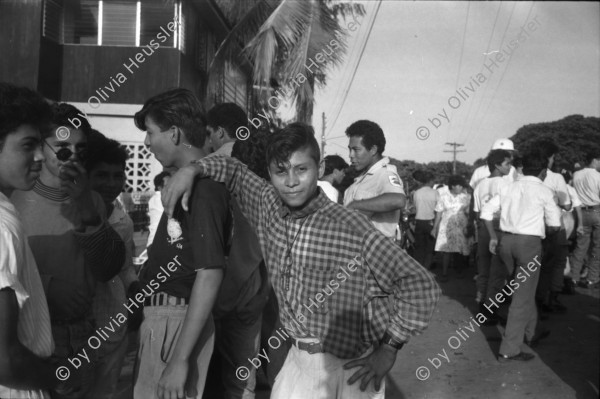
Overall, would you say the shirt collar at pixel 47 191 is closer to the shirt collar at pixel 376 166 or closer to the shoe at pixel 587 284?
the shirt collar at pixel 376 166

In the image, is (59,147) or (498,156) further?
(498,156)

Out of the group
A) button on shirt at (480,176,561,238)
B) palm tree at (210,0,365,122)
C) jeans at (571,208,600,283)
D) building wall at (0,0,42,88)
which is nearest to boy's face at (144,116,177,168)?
button on shirt at (480,176,561,238)

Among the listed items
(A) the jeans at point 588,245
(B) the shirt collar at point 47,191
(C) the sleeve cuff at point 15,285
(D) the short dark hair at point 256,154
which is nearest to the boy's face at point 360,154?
(D) the short dark hair at point 256,154

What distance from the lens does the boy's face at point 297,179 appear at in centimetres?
235

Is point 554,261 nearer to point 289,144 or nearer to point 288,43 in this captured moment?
point 289,144

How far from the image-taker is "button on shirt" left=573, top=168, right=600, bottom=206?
29.0ft

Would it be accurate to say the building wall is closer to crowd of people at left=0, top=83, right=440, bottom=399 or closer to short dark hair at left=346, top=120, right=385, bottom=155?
short dark hair at left=346, top=120, right=385, bottom=155

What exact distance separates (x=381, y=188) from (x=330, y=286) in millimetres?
2542

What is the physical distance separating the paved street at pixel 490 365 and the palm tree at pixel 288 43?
26.8 ft

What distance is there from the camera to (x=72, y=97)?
1425cm

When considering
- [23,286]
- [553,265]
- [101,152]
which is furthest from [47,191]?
[553,265]

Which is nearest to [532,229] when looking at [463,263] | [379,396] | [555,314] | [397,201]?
[397,201]

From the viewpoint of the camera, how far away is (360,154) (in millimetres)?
4871

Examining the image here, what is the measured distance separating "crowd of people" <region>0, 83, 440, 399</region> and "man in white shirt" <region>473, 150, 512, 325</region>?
15.0ft
